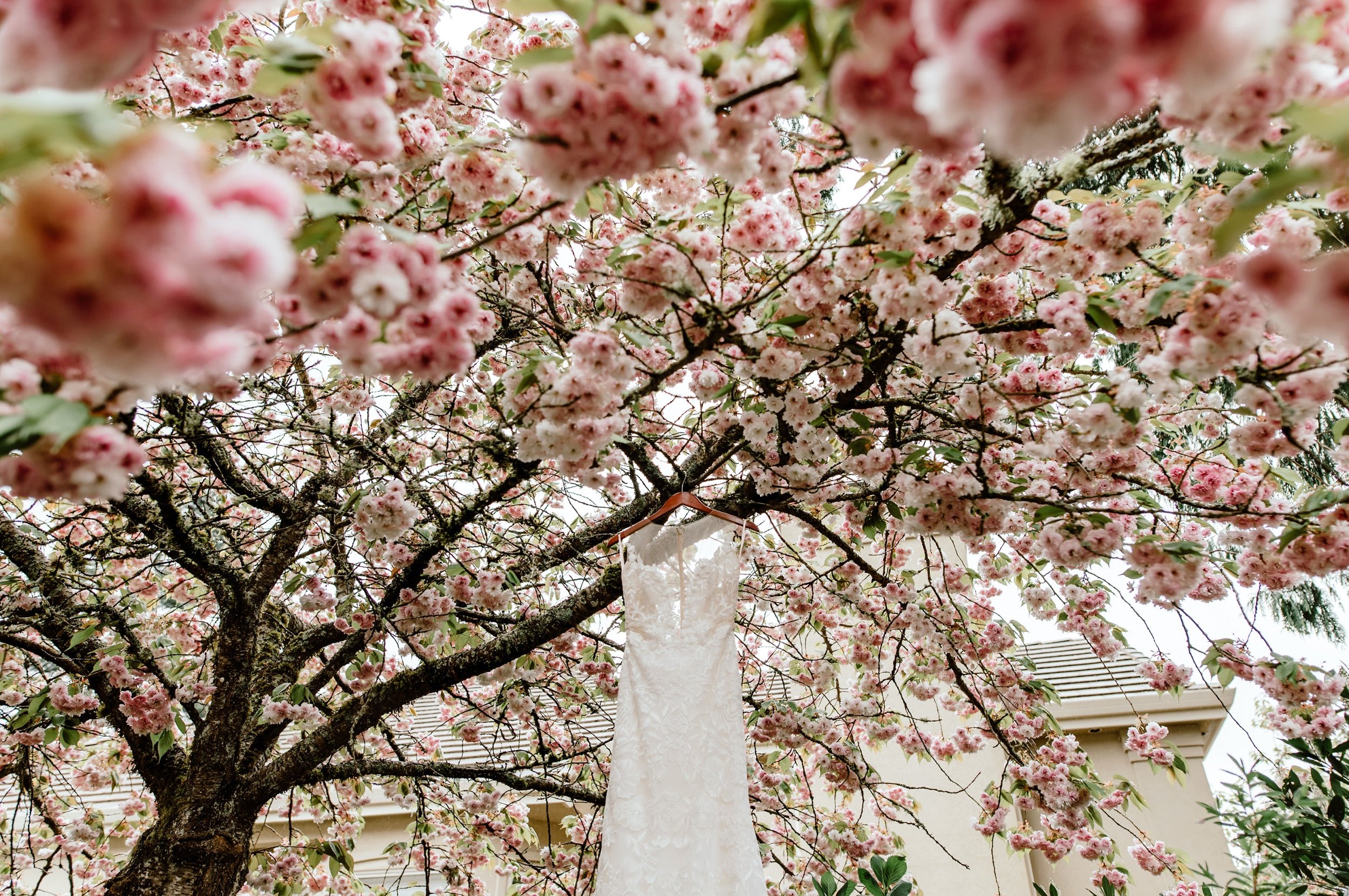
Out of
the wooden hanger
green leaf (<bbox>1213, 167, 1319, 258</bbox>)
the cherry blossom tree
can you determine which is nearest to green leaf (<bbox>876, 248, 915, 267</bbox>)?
the cherry blossom tree

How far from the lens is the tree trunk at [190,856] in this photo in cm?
226

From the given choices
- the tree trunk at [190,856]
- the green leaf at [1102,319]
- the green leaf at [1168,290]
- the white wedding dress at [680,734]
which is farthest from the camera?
the tree trunk at [190,856]

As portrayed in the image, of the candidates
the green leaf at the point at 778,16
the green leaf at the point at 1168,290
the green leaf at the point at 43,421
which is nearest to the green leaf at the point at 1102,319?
the green leaf at the point at 1168,290

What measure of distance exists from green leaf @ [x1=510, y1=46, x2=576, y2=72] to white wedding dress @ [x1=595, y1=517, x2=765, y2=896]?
5.65 feet

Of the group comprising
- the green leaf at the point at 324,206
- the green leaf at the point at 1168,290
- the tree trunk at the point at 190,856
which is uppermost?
the green leaf at the point at 1168,290

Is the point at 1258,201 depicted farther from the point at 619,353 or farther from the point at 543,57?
the point at 619,353

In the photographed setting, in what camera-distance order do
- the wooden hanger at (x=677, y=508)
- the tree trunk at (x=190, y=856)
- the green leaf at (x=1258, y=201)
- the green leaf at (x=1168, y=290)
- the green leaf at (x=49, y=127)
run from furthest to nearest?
the wooden hanger at (x=677, y=508)
the tree trunk at (x=190, y=856)
the green leaf at (x=1168, y=290)
the green leaf at (x=1258, y=201)
the green leaf at (x=49, y=127)

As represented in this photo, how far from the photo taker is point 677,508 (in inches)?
95.3

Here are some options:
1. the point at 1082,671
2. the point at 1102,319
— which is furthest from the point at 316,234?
the point at 1082,671

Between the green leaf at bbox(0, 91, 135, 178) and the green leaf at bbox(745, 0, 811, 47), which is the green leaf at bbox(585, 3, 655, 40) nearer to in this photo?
the green leaf at bbox(745, 0, 811, 47)

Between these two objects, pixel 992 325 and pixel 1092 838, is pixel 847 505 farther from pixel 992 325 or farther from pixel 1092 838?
pixel 1092 838

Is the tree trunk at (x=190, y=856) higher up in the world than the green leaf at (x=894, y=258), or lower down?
lower down

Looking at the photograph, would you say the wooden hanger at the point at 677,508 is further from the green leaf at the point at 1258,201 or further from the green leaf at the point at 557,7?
the green leaf at the point at 1258,201

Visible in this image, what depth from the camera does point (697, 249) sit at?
1.55 meters
